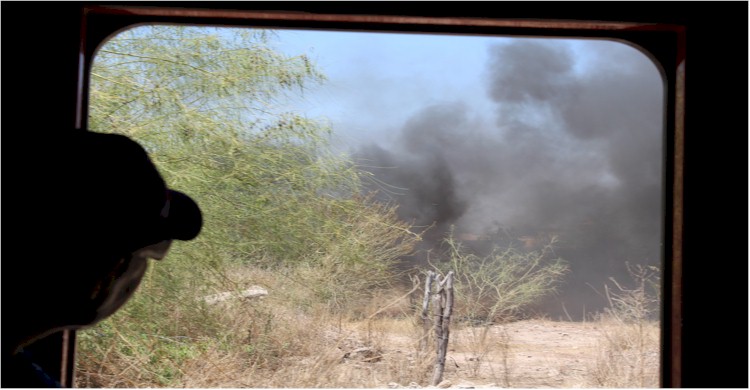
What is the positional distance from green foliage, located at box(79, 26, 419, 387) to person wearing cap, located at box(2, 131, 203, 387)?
5665 millimetres

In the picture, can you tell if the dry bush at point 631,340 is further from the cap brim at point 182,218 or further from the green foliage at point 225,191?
the cap brim at point 182,218

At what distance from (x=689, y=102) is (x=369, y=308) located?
6429 millimetres

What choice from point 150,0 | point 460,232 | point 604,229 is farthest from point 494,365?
point 150,0

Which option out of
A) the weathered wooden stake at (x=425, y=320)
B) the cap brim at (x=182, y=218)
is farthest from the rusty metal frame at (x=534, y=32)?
the weathered wooden stake at (x=425, y=320)

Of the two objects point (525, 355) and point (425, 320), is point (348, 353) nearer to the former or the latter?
point (425, 320)

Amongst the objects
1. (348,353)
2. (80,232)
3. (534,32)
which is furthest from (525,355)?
(80,232)

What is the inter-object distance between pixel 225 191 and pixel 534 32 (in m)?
5.63

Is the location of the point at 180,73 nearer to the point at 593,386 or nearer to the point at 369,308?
the point at 369,308

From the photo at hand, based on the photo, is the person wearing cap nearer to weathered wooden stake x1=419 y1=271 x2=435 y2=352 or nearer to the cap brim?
the cap brim

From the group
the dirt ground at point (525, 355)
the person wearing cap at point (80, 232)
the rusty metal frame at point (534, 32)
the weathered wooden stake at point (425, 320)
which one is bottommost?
the dirt ground at point (525, 355)

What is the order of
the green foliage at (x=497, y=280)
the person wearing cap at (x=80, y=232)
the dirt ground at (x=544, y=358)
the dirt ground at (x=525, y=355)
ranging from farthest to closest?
1. the green foliage at (x=497, y=280)
2. the dirt ground at (x=525, y=355)
3. the dirt ground at (x=544, y=358)
4. the person wearing cap at (x=80, y=232)

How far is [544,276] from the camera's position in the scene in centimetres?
817

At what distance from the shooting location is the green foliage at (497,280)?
25.4 ft

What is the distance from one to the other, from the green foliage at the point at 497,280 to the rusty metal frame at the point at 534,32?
5906mm
